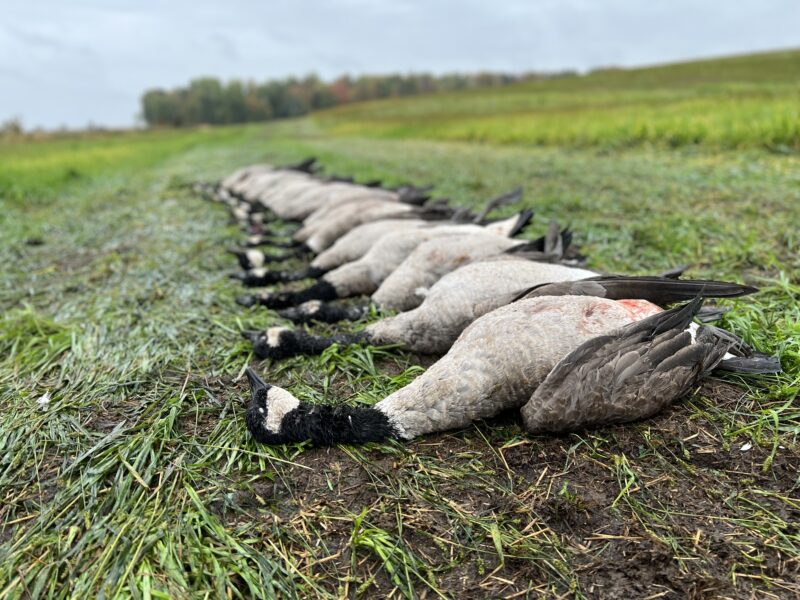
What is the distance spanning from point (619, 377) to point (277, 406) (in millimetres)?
1571

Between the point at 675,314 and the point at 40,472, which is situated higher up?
the point at 675,314

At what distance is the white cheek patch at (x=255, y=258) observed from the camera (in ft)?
16.7

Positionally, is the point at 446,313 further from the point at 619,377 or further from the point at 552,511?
the point at 552,511

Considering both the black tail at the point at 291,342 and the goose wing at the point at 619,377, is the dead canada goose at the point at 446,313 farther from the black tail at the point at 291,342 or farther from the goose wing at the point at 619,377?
the goose wing at the point at 619,377

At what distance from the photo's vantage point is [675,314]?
232cm

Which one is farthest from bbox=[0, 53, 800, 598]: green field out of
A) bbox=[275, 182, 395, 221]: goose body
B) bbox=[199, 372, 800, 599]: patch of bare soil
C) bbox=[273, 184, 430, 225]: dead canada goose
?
bbox=[275, 182, 395, 221]: goose body

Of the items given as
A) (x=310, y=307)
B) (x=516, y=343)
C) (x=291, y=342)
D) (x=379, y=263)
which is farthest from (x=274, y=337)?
(x=516, y=343)

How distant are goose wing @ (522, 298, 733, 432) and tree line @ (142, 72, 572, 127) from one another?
295ft

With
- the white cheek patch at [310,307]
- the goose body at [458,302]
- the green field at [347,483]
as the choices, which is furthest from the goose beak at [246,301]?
the goose body at [458,302]

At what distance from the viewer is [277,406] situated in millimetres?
2422

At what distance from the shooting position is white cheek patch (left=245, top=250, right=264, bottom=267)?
510 centimetres

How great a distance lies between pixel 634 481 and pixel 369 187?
6.05m

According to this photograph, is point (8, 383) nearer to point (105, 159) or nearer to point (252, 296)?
point (252, 296)

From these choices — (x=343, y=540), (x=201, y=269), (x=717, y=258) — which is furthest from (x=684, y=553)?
(x=201, y=269)
